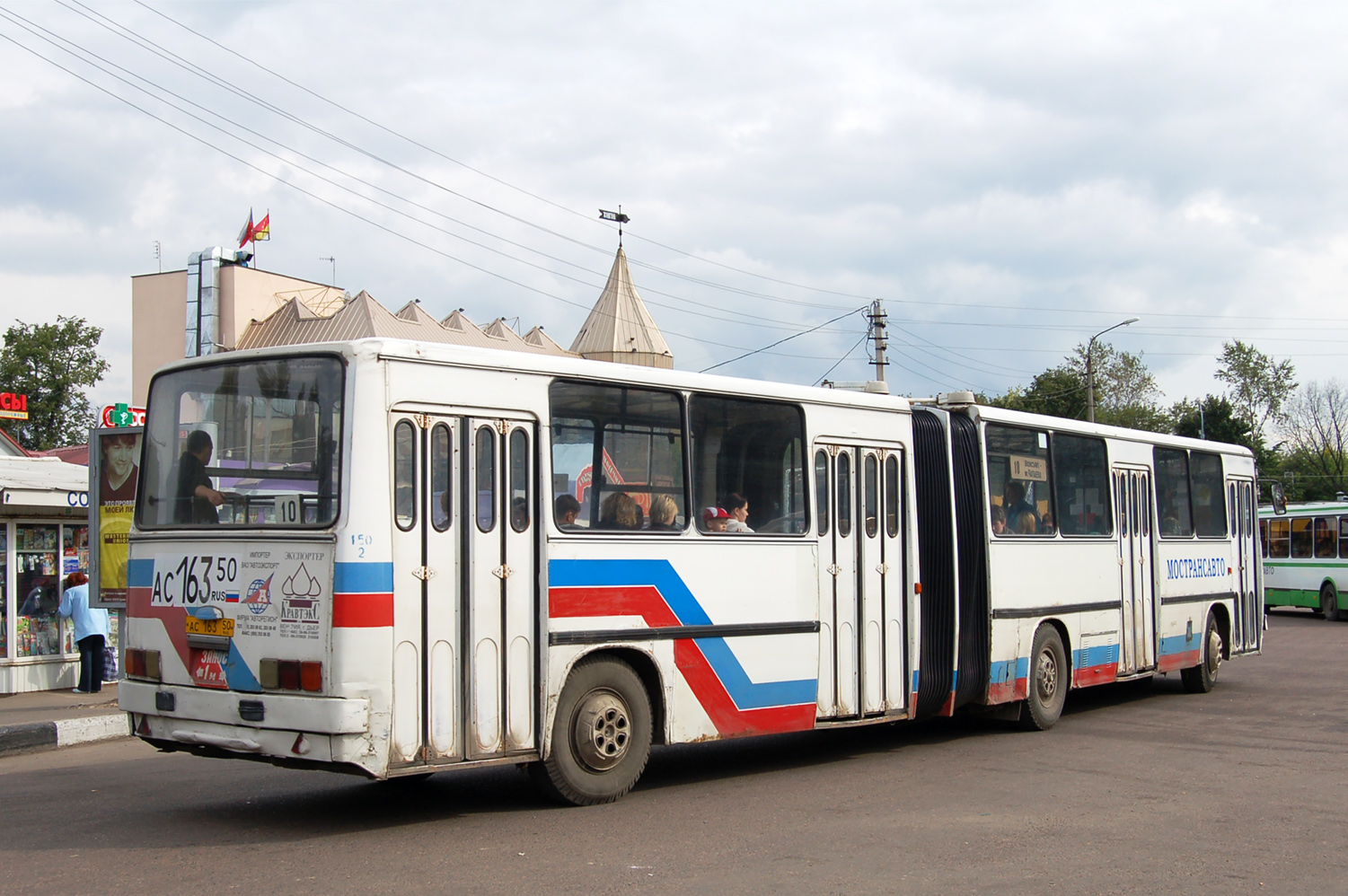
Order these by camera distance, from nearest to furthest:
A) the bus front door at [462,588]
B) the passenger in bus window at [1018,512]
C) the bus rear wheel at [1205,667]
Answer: the bus front door at [462,588] < the passenger in bus window at [1018,512] < the bus rear wheel at [1205,667]

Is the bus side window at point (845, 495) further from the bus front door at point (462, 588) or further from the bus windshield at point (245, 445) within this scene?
the bus windshield at point (245, 445)

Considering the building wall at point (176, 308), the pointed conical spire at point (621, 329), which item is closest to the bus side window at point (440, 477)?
the building wall at point (176, 308)

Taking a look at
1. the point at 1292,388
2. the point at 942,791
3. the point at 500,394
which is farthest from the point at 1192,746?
the point at 1292,388

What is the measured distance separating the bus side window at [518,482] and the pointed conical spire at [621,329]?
4742 cm

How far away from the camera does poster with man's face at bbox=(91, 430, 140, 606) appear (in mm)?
13492

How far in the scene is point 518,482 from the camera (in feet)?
26.6

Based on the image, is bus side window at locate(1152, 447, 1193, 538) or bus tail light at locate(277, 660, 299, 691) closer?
bus tail light at locate(277, 660, 299, 691)

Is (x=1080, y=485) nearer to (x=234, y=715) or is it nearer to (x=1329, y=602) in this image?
(x=234, y=715)

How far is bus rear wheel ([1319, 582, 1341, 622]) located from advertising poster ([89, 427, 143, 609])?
28.9 metres

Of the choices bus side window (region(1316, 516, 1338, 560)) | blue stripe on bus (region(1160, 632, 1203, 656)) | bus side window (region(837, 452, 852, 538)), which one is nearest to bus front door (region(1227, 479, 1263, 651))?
blue stripe on bus (region(1160, 632, 1203, 656))

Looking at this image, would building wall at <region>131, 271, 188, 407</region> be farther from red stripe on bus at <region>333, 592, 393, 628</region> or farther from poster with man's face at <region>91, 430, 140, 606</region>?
red stripe on bus at <region>333, 592, 393, 628</region>

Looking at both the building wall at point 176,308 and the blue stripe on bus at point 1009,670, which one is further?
the building wall at point 176,308

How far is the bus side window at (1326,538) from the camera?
31.8 meters

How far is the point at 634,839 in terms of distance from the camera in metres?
7.39
